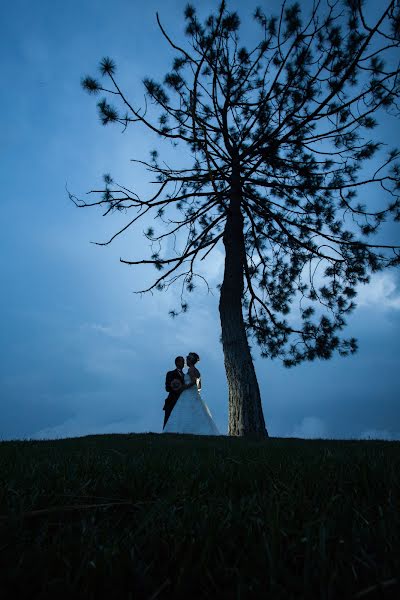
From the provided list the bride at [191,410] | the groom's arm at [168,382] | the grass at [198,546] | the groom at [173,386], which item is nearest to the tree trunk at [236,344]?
the bride at [191,410]

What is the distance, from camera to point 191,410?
848 centimetres

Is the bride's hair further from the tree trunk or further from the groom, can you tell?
the tree trunk

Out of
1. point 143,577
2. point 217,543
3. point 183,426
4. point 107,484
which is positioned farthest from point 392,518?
point 183,426

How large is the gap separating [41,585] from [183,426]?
8026 millimetres

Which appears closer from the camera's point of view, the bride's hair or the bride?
the bride

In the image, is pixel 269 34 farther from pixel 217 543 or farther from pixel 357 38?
pixel 217 543

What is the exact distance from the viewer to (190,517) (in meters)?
1.03

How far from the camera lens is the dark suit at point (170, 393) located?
8.74 m

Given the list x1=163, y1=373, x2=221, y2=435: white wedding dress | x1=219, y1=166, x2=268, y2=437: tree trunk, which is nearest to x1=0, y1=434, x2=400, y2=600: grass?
x1=219, y1=166, x2=268, y2=437: tree trunk

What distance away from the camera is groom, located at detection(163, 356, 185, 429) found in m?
8.69

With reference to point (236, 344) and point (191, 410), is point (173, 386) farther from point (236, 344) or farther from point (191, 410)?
point (236, 344)

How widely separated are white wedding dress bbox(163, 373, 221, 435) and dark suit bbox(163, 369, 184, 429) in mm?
230

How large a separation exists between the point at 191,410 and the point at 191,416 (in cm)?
13

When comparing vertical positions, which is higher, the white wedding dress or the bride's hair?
the bride's hair
